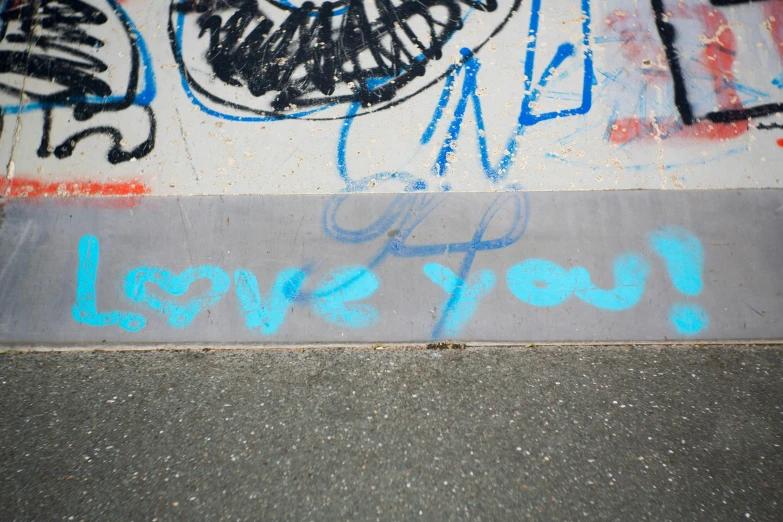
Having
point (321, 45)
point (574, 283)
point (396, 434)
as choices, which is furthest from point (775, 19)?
point (396, 434)

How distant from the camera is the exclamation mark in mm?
3227

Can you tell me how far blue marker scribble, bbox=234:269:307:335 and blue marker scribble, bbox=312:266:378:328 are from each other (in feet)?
0.61

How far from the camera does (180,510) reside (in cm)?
200

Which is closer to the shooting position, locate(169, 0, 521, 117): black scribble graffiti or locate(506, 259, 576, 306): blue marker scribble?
locate(506, 259, 576, 306): blue marker scribble

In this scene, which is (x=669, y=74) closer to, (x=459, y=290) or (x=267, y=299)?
(x=459, y=290)

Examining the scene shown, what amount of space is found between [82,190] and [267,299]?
5.95ft

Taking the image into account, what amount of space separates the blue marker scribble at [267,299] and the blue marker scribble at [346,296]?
185 mm

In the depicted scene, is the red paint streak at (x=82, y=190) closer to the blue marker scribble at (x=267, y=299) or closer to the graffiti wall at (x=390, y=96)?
the graffiti wall at (x=390, y=96)

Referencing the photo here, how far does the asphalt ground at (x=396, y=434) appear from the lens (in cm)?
203

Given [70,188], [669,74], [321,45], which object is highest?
[321,45]

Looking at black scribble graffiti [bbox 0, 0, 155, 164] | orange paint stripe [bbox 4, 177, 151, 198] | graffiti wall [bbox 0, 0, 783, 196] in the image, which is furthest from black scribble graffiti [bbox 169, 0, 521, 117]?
orange paint stripe [bbox 4, 177, 151, 198]

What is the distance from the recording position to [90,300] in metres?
3.38

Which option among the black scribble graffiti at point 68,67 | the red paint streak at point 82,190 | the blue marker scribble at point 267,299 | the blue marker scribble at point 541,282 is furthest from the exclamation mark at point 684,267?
the black scribble graffiti at point 68,67

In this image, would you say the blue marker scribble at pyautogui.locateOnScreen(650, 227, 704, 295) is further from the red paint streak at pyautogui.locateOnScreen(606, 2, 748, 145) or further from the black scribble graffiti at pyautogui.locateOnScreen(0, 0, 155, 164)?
the black scribble graffiti at pyautogui.locateOnScreen(0, 0, 155, 164)
